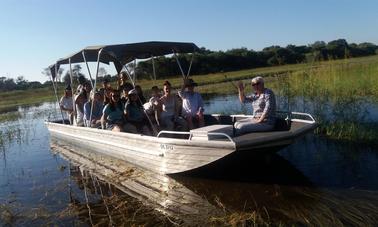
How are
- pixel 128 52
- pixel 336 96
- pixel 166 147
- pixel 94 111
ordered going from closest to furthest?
pixel 166 147 → pixel 128 52 → pixel 336 96 → pixel 94 111

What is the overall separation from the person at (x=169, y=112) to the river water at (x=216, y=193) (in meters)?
1.41

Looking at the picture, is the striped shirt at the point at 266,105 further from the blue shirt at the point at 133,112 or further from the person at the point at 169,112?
the blue shirt at the point at 133,112

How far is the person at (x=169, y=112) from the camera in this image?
1127 centimetres

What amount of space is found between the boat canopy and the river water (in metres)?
2.99

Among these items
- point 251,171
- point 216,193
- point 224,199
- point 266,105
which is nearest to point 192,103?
point 266,105

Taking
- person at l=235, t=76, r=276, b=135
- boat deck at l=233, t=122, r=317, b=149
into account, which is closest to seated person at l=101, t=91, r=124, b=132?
person at l=235, t=76, r=276, b=135

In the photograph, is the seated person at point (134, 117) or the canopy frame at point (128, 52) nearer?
the canopy frame at point (128, 52)

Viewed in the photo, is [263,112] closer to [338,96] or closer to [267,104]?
[267,104]

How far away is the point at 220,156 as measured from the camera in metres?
8.34

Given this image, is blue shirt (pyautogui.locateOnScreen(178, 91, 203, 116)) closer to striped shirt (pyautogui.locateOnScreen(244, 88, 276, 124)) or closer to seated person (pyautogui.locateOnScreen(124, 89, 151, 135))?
seated person (pyautogui.locateOnScreen(124, 89, 151, 135))

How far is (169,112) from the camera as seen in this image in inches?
447

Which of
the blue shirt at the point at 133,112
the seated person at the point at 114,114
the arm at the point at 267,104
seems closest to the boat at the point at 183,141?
→ the seated person at the point at 114,114

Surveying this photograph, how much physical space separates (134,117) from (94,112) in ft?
7.67

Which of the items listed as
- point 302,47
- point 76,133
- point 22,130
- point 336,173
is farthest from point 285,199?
point 302,47
